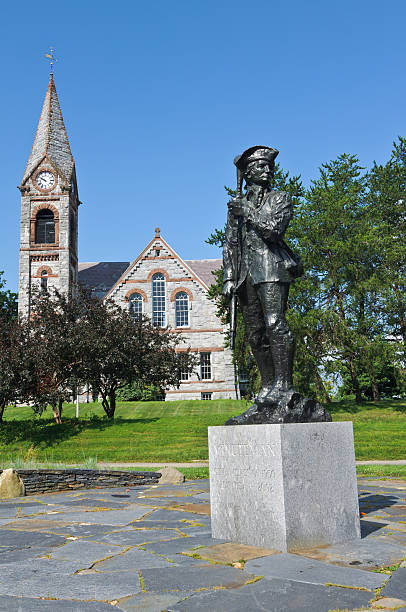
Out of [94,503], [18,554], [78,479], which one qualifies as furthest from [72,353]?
[18,554]

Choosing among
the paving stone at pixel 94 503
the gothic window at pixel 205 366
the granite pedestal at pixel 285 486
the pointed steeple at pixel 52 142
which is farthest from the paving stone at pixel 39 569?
the pointed steeple at pixel 52 142

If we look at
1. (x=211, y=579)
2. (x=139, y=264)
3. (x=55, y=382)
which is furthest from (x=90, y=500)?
(x=139, y=264)

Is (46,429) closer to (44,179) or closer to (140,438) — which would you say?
(140,438)

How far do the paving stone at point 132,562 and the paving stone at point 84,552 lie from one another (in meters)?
0.11

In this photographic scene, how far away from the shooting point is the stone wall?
890cm

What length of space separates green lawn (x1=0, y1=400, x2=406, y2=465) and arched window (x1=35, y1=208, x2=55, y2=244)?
24.3 m

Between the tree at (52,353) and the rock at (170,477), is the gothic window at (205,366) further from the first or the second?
the rock at (170,477)

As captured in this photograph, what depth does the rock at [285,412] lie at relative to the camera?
16.6 feet

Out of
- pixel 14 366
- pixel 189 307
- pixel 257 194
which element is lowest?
pixel 14 366

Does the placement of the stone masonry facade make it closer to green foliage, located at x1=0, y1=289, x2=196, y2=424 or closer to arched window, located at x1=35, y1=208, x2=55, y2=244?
arched window, located at x1=35, y1=208, x2=55, y2=244

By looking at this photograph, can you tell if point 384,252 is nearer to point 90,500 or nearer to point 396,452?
point 396,452

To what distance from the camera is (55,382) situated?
21797 millimetres

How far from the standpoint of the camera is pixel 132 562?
407cm

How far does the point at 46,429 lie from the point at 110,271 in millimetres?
32570
